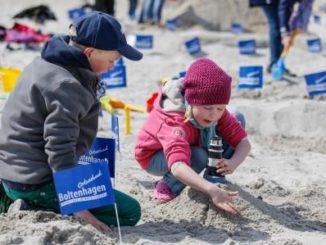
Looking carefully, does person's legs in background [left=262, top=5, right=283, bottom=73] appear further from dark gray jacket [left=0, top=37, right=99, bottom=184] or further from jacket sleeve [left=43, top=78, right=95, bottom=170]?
jacket sleeve [left=43, top=78, right=95, bottom=170]

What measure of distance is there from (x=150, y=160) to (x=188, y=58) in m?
4.96

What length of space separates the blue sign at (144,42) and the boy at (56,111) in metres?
5.53

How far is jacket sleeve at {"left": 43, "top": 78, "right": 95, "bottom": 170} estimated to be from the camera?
2738 millimetres

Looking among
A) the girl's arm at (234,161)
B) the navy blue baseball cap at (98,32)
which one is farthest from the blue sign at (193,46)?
the navy blue baseball cap at (98,32)

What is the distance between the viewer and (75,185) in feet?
8.91

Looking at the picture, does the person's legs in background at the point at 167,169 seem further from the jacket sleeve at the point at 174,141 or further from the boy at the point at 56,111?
the boy at the point at 56,111

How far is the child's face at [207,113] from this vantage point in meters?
3.17

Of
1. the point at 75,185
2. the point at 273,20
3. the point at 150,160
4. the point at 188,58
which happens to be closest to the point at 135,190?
the point at 150,160

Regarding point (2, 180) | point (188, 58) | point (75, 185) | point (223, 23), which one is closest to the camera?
point (75, 185)

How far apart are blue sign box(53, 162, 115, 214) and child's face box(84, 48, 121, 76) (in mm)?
384

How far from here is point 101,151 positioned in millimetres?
3273

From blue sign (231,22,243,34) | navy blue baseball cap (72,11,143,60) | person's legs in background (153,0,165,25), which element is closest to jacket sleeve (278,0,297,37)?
blue sign (231,22,243,34)

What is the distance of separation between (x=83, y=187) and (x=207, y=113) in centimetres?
70

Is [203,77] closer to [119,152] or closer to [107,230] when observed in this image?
[107,230]
